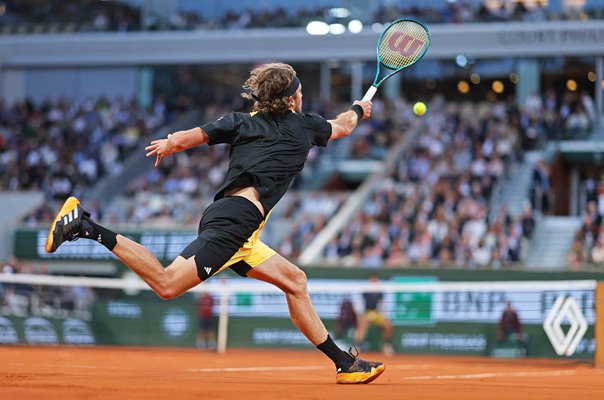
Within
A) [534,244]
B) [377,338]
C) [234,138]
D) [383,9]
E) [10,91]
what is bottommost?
[377,338]

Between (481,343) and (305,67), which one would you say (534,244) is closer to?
(481,343)

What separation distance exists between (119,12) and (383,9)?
28.2ft

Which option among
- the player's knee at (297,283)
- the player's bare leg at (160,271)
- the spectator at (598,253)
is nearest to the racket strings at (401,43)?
the player's knee at (297,283)

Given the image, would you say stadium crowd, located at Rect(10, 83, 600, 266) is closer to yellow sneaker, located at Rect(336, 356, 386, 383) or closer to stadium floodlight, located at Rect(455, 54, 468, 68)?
stadium floodlight, located at Rect(455, 54, 468, 68)

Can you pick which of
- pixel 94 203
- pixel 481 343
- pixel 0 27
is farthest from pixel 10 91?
pixel 481 343

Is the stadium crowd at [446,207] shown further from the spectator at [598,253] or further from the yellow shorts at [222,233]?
the yellow shorts at [222,233]

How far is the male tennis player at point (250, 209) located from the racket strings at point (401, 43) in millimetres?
1520

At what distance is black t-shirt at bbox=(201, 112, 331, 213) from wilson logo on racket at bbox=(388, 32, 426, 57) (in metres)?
1.96

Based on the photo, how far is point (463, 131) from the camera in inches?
1059

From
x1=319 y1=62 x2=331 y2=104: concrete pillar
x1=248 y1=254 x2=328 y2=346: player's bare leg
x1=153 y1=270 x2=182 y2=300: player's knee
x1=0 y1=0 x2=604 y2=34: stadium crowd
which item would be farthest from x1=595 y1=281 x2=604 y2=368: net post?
x1=319 y1=62 x2=331 y2=104: concrete pillar

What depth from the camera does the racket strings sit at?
8922 mm

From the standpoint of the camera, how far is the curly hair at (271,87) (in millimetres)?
7152

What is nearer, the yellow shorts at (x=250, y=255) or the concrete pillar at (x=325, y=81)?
the yellow shorts at (x=250, y=255)

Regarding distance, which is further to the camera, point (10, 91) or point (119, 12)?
point (10, 91)
